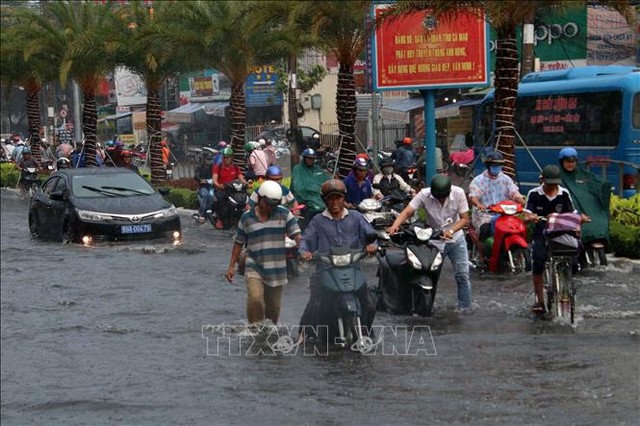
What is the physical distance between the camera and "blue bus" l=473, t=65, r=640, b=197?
77.3 ft

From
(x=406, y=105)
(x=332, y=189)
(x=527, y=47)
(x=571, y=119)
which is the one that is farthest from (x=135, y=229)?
(x=406, y=105)

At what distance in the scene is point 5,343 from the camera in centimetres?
1080

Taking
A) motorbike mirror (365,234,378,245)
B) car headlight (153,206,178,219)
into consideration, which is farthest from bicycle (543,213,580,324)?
car headlight (153,206,178,219)

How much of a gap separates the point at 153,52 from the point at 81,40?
3.28m

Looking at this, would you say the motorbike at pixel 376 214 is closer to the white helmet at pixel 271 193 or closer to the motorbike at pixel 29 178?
the white helmet at pixel 271 193

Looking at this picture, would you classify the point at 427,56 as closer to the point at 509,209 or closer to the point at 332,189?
the point at 509,209

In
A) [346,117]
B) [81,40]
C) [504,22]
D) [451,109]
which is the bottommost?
[346,117]

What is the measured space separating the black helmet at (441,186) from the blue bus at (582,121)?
31.0 feet

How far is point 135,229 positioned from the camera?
20344 mm

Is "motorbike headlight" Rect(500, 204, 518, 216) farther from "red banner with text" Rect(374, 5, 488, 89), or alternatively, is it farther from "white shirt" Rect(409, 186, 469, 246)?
"red banner with text" Rect(374, 5, 488, 89)

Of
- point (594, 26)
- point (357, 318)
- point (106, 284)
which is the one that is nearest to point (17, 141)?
A: point (594, 26)

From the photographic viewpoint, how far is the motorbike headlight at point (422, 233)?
11715 mm

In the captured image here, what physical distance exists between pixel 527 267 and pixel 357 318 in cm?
585

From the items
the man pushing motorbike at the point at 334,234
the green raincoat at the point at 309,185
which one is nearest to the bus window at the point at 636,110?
the green raincoat at the point at 309,185
